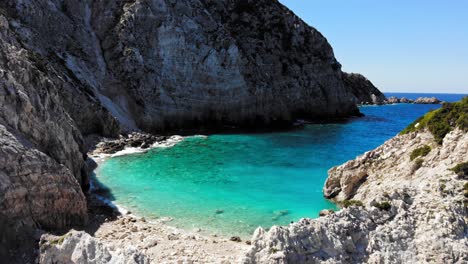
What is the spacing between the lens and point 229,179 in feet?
100

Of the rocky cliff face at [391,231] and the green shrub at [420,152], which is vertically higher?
the green shrub at [420,152]

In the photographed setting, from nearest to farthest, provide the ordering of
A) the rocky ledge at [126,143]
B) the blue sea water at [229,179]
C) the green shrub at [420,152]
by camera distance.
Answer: the green shrub at [420,152], the blue sea water at [229,179], the rocky ledge at [126,143]

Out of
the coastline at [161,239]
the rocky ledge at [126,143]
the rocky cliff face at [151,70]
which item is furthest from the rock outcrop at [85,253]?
the rocky ledge at [126,143]

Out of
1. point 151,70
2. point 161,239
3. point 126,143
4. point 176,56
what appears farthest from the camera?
point 176,56

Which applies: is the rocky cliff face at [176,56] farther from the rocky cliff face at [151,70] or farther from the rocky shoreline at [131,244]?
the rocky shoreline at [131,244]

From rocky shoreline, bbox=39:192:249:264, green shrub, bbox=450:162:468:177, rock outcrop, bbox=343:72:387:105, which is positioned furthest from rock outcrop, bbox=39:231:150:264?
rock outcrop, bbox=343:72:387:105

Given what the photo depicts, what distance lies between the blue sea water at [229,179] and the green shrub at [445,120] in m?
7.11

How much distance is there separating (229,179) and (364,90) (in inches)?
5080

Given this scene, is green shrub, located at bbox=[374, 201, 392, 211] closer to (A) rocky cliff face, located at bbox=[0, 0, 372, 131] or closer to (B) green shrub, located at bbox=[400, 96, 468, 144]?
(B) green shrub, located at bbox=[400, 96, 468, 144]

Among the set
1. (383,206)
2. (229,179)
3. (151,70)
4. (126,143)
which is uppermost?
(151,70)

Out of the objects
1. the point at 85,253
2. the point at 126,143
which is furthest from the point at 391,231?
the point at 126,143

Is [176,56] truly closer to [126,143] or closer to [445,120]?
[126,143]

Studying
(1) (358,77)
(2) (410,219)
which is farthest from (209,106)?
(1) (358,77)

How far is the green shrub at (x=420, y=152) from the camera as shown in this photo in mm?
20047
